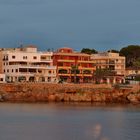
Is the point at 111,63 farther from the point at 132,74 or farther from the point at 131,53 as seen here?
the point at 131,53

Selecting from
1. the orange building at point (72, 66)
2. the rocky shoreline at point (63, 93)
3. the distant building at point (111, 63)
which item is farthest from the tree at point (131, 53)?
the rocky shoreline at point (63, 93)

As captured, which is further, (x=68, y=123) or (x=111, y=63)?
(x=111, y=63)

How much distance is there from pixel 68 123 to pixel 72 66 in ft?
194

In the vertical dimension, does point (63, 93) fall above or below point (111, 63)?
below

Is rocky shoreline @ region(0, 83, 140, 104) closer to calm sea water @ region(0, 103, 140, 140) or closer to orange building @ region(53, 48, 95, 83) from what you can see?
calm sea water @ region(0, 103, 140, 140)

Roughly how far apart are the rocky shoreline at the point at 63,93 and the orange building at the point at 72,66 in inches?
748

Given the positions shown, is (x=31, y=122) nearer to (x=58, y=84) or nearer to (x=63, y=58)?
(x=58, y=84)

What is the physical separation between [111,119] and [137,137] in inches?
653

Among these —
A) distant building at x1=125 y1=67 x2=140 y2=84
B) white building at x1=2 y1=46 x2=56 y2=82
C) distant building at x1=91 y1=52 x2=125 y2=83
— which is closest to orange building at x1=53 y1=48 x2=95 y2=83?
white building at x1=2 y1=46 x2=56 y2=82

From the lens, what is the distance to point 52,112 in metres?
73.5

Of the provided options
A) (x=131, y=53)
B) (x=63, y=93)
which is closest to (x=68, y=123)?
(x=63, y=93)

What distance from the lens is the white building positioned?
113312 millimetres

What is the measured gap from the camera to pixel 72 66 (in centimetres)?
11925

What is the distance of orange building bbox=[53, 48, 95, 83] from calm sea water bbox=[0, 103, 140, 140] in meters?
38.6
